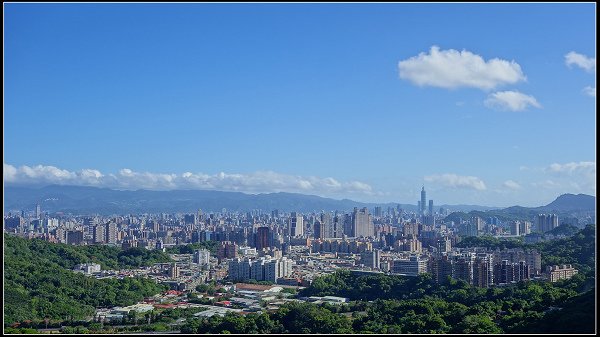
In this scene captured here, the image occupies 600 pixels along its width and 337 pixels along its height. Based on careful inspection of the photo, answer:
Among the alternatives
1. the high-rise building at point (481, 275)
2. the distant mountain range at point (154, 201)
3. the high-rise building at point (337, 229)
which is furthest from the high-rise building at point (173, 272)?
the distant mountain range at point (154, 201)

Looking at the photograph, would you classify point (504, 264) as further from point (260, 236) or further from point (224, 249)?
point (260, 236)

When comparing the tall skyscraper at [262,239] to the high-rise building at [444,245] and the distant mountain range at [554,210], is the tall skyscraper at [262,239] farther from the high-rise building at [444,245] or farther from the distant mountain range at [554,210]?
the distant mountain range at [554,210]

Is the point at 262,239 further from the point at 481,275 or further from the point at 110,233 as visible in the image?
the point at 481,275

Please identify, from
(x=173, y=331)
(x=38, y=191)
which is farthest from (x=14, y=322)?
(x=38, y=191)

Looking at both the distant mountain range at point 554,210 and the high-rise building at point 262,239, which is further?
the distant mountain range at point 554,210

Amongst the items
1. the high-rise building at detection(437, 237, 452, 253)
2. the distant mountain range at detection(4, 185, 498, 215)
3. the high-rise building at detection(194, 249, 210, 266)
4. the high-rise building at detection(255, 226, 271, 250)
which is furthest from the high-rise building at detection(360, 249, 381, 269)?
the distant mountain range at detection(4, 185, 498, 215)
